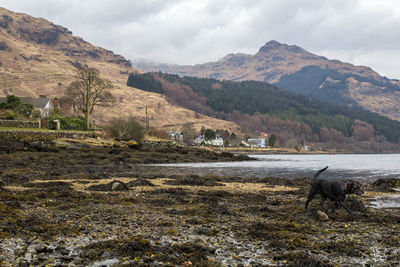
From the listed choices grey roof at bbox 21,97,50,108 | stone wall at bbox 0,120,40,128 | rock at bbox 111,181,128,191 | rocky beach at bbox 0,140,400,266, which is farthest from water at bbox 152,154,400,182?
grey roof at bbox 21,97,50,108

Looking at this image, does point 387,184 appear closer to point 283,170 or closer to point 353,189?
point 353,189

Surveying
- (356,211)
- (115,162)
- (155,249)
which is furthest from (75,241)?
(115,162)

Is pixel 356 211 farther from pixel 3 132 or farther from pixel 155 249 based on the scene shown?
pixel 3 132

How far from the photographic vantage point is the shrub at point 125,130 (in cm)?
6675

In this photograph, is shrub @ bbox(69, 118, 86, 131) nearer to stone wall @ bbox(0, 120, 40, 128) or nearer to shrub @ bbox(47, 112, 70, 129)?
shrub @ bbox(47, 112, 70, 129)

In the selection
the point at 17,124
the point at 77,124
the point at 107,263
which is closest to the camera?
the point at 107,263

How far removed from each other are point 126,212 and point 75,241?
11.7ft

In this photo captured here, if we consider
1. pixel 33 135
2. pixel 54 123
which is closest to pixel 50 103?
pixel 54 123

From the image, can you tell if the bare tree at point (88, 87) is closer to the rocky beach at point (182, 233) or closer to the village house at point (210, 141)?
the rocky beach at point (182, 233)

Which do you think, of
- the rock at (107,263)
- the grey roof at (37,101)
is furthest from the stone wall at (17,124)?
the rock at (107,263)

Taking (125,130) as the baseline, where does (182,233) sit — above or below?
below

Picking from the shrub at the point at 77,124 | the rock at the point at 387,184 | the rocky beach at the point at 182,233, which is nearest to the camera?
the rocky beach at the point at 182,233

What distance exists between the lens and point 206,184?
22531 millimetres

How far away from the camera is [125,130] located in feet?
219
